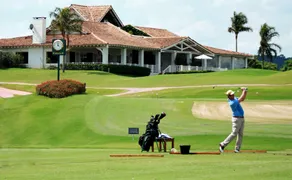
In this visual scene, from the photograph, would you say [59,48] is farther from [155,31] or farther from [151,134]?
[155,31]

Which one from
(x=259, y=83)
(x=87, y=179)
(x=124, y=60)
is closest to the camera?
(x=87, y=179)

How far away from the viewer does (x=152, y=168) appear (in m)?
15.8

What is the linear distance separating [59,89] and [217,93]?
14.3 metres

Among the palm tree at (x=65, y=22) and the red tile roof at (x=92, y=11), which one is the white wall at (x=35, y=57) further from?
the red tile roof at (x=92, y=11)

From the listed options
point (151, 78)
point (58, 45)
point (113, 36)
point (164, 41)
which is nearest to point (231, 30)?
point (164, 41)

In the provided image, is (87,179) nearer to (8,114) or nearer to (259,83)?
(8,114)

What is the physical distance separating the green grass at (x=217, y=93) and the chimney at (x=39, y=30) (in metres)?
35.3

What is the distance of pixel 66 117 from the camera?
→ 36312mm

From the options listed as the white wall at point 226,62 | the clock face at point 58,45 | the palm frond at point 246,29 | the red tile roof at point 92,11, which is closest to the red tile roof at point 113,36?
the red tile roof at point 92,11

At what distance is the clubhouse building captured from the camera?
84.0 m

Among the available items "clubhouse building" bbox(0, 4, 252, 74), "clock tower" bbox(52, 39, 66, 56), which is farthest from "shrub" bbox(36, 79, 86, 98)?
"clubhouse building" bbox(0, 4, 252, 74)

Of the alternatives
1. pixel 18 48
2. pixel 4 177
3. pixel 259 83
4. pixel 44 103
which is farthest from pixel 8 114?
pixel 18 48

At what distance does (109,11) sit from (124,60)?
65.0 feet

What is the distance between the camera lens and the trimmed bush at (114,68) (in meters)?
79.7
